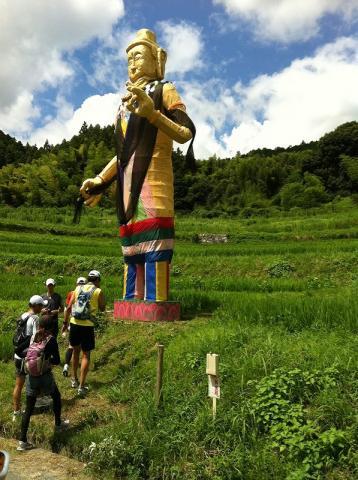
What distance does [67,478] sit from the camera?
4273mm

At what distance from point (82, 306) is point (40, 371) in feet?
3.73

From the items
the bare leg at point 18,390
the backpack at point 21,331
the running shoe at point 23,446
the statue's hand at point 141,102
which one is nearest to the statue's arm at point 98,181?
the statue's hand at point 141,102

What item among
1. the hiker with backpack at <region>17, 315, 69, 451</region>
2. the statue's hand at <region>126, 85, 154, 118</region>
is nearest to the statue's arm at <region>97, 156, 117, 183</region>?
the statue's hand at <region>126, 85, 154, 118</region>

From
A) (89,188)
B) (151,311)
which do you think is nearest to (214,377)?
(151,311)

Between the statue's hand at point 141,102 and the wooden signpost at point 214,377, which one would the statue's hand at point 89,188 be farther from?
the wooden signpost at point 214,377

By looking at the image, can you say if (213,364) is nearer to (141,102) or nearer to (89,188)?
(141,102)

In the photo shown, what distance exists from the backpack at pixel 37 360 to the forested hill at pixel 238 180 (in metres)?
33.4

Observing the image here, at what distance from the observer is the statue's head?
309 inches

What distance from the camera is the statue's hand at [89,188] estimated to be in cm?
866

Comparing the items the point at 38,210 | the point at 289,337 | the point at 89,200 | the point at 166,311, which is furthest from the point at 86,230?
the point at 289,337

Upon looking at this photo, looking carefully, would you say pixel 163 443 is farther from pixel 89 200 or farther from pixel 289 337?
pixel 89 200

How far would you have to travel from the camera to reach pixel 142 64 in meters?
7.82

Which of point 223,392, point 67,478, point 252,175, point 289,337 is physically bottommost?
point 67,478

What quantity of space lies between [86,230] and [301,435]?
84.1 ft
